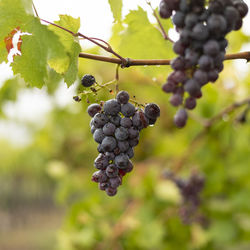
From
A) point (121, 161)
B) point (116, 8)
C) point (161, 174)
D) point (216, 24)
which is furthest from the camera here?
point (161, 174)

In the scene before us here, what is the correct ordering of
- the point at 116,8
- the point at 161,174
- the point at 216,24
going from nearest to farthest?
the point at 216,24 < the point at 116,8 < the point at 161,174

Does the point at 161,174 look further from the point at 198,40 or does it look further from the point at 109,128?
the point at 198,40

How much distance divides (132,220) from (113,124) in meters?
1.48

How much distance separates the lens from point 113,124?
0.65m

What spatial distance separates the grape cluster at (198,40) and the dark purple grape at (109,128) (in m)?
0.14

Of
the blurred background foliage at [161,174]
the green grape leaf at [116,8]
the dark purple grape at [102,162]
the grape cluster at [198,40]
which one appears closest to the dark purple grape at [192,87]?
the grape cluster at [198,40]

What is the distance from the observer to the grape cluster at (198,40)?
0.53 meters

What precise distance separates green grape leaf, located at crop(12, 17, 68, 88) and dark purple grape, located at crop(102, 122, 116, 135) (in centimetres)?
17

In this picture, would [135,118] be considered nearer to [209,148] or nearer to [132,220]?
[132,220]

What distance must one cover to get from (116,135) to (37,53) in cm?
26

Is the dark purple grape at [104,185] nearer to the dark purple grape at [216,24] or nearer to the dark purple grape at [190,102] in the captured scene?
the dark purple grape at [190,102]

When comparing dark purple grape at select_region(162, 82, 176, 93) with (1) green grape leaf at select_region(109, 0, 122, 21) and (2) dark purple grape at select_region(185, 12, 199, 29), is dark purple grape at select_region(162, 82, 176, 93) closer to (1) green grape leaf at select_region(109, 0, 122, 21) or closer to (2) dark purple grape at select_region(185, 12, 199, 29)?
(2) dark purple grape at select_region(185, 12, 199, 29)

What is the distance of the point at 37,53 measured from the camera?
0.71 meters

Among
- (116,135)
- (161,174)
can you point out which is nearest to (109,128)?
(116,135)
